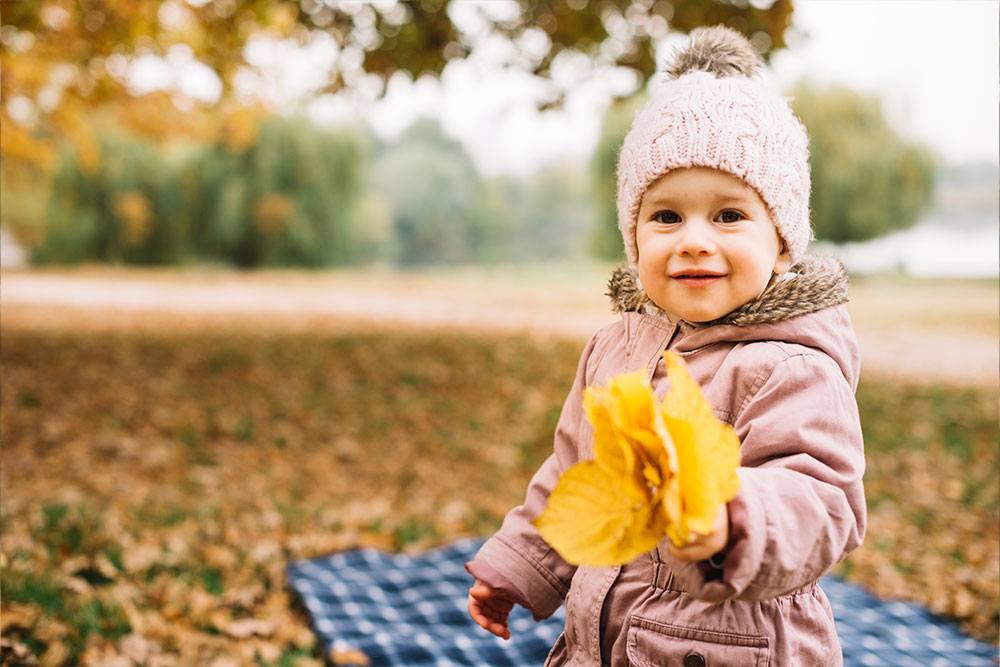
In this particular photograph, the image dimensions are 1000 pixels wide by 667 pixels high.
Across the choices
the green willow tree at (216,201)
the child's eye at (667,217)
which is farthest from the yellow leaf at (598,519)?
the green willow tree at (216,201)

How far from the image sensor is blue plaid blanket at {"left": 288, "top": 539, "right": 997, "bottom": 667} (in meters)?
3.04

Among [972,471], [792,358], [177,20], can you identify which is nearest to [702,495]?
[792,358]

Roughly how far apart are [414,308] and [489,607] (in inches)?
589

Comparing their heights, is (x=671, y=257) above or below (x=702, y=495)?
above

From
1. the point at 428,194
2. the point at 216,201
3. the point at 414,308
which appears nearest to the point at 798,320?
the point at 414,308

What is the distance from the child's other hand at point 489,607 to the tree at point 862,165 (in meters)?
21.6

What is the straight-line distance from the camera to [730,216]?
4.97ft

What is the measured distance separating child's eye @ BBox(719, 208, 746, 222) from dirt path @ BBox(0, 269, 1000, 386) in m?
8.88

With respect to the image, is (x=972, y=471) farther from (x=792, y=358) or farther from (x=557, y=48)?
(x=792, y=358)

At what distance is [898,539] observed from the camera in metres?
4.80

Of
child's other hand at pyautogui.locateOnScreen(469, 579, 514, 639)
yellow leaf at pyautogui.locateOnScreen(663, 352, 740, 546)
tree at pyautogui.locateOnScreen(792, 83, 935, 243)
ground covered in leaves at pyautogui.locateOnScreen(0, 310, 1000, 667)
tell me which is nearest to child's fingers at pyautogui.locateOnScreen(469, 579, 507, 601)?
child's other hand at pyautogui.locateOnScreen(469, 579, 514, 639)

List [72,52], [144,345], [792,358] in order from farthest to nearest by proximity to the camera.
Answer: [144,345] < [72,52] < [792,358]

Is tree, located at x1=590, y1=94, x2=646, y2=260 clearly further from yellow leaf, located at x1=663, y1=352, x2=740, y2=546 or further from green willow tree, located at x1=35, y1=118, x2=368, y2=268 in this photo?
yellow leaf, located at x1=663, y1=352, x2=740, y2=546

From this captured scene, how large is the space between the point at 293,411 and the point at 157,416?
1086mm
